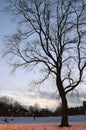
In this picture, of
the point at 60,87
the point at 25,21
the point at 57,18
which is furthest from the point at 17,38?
the point at 60,87

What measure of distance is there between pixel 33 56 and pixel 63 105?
5.85 meters

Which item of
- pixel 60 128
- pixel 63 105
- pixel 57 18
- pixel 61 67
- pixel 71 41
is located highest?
pixel 57 18

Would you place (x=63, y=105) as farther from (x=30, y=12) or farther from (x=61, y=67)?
(x=30, y=12)

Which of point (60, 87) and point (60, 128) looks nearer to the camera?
point (60, 128)

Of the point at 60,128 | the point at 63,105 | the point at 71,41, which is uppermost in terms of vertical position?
the point at 71,41

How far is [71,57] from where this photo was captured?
33.4 metres

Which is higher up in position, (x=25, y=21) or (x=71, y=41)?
(x=25, y=21)

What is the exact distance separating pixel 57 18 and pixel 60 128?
428 inches

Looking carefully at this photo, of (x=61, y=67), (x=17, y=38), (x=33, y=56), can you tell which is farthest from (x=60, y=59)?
(x=17, y=38)

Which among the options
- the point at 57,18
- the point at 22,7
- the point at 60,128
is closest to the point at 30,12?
the point at 22,7

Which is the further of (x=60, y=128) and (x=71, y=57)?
(x=71, y=57)

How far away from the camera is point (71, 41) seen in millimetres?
33219

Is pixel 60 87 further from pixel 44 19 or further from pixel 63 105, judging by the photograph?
pixel 44 19

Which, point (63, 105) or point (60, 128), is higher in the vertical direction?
point (63, 105)
